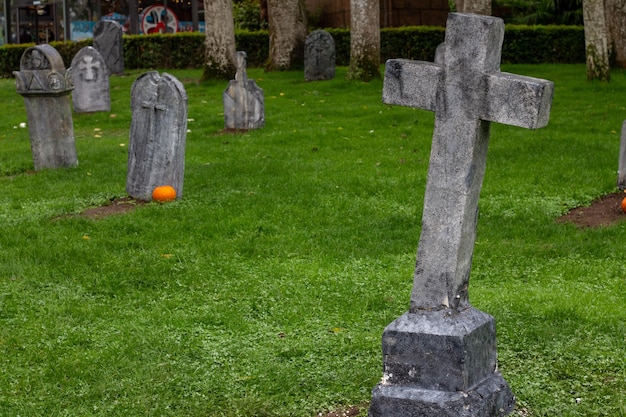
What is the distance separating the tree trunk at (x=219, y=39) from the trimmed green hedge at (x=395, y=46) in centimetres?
598

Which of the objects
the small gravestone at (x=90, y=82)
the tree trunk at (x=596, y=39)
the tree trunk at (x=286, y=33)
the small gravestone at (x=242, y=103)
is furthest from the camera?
the tree trunk at (x=286, y=33)

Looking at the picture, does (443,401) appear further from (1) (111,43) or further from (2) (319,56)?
(1) (111,43)

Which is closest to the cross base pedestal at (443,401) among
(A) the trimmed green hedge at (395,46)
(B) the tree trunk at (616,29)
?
(B) the tree trunk at (616,29)

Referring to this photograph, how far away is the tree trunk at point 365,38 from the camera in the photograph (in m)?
17.7

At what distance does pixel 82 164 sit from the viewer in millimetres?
12148

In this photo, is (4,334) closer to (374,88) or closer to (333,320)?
(333,320)

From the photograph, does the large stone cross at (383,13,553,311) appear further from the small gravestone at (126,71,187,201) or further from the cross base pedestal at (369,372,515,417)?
the small gravestone at (126,71,187,201)

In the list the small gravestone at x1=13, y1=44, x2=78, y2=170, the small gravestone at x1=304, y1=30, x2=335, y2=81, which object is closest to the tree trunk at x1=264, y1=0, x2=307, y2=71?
the small gravestone at x1=304, y1=30, x2=335, y2=81

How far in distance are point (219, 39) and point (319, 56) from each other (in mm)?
2222

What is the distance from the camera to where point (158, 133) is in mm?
9750

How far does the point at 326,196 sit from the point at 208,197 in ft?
4.09

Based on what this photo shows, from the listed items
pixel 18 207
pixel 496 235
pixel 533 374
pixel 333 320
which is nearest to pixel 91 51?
pixel 18 207

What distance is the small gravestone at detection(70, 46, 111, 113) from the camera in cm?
1714

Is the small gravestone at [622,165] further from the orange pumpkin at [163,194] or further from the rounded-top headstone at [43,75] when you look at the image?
the rounded-top headstone at [43,75]
